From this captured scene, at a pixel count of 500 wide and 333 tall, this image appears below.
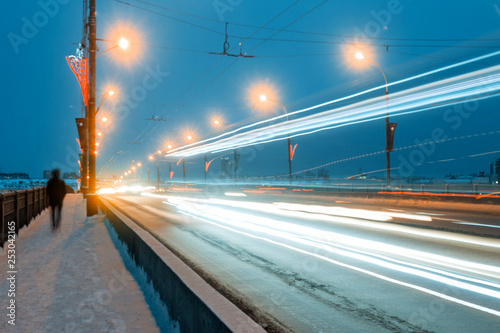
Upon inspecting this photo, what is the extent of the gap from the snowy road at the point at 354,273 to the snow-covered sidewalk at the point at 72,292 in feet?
4.60

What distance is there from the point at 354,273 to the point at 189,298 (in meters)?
4.01

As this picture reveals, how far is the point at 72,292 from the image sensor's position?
6.30 m

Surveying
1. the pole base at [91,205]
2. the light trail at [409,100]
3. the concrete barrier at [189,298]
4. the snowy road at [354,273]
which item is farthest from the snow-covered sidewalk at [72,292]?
the light trail at [409,100]

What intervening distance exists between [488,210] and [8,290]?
20.6 meters

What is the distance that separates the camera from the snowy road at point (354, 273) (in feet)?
16.6

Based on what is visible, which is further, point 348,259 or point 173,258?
point 348,259

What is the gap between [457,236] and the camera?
11.6 m

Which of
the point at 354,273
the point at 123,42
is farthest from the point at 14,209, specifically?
the point at 354,273

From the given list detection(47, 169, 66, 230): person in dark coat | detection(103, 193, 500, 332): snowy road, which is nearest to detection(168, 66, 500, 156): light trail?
detection(103, 193, 500, 332): snowy road

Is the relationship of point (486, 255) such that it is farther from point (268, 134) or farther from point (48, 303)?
point (268, 134)

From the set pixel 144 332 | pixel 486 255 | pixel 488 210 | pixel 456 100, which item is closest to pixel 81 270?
pixel 144 332

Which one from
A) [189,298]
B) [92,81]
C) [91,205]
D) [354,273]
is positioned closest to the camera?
[189,298]

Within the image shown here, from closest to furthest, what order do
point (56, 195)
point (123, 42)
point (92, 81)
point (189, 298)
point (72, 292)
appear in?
point (189, 298)
point (72, 292)
point (56, 195)
point (123, 42)
point (92, 81)

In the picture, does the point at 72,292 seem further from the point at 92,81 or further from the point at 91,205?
the point at 92,81
